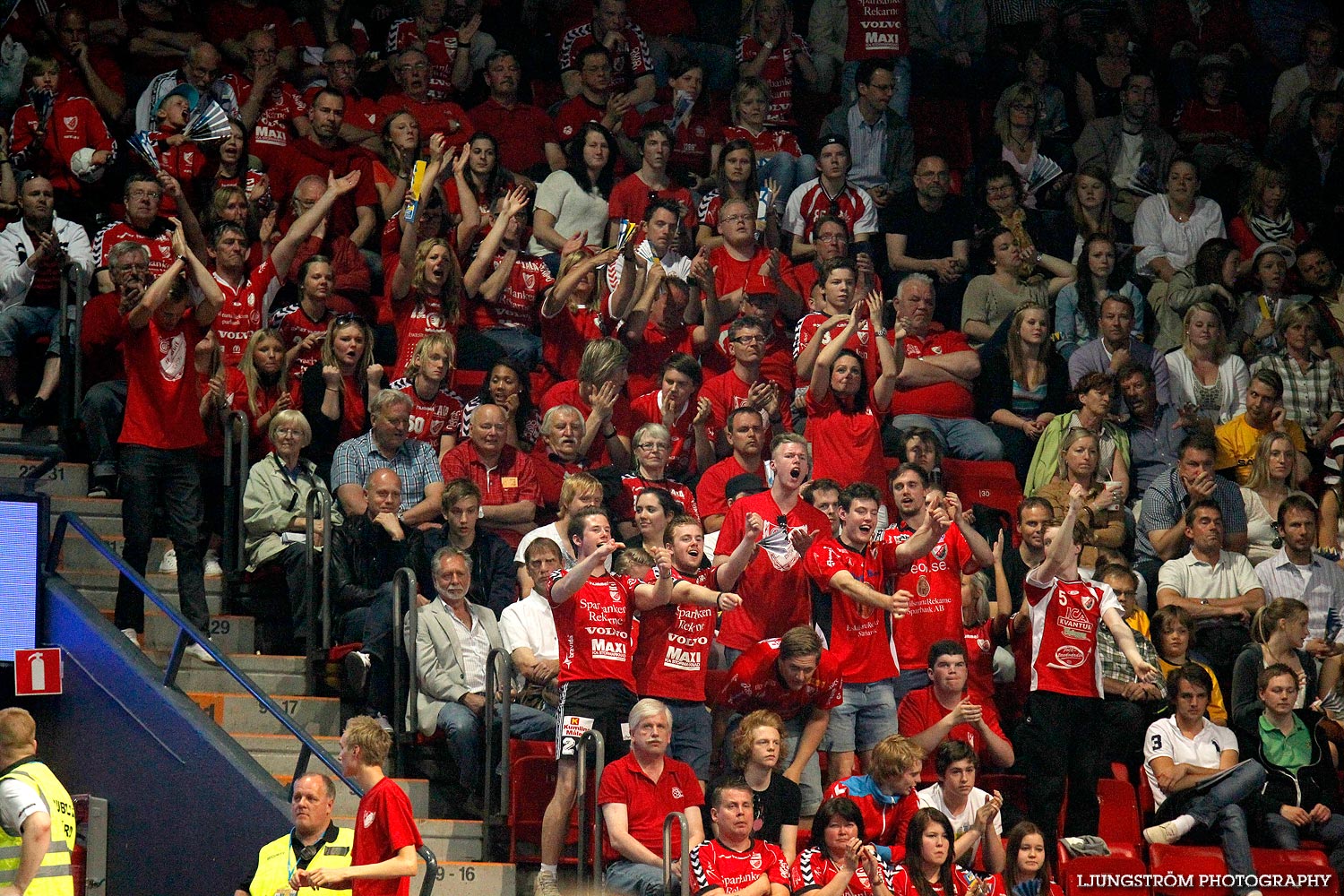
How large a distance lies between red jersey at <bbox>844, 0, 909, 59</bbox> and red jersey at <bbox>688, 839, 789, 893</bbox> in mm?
8441

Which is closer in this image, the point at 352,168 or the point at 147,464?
the point at 147,464

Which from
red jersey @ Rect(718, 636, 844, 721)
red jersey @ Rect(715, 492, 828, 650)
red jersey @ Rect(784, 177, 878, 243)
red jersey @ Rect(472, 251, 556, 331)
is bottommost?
red jersey @ Rect(718, 636, 844, 721)

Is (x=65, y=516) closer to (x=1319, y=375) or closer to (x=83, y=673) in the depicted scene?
(x=83, y=673)

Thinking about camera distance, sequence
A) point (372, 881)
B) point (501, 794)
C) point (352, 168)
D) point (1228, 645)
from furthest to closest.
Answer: point (352, 168), point (1228, 645), point (501, 794), point (372, 881)

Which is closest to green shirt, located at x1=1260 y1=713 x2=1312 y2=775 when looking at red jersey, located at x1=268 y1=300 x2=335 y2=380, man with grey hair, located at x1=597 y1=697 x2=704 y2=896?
man with grey hair, located at x1=597 y1=697 x2=704 y2=896

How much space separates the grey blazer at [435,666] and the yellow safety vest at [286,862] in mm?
1331

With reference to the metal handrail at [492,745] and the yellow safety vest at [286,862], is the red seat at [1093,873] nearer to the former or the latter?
the metal handrail at [492,745]

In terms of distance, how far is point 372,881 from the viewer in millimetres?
7613

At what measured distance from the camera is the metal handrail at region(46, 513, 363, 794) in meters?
8.82

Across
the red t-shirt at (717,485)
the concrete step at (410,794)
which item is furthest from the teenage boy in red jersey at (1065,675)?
the concrete step at (410,794)

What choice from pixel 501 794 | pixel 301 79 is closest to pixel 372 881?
pixel 501 794

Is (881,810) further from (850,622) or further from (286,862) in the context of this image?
(286,862)

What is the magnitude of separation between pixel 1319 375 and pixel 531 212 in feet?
18.1

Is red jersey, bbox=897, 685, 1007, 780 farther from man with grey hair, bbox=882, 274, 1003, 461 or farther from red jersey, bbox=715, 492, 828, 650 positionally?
man with grey hair, bbox=882, 274, 1003, 461
